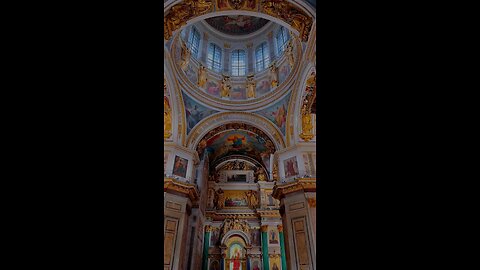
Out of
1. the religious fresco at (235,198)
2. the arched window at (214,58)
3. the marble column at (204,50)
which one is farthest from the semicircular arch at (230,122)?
the religious fresco at (235,198)

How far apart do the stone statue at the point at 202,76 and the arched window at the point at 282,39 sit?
389 cm

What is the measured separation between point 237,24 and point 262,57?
103 inches

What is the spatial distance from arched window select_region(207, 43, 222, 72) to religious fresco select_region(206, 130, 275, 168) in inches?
142

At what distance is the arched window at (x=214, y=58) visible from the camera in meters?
15.1

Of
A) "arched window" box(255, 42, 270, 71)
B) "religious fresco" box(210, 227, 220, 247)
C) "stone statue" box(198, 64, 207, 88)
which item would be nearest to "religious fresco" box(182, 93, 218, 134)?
"stone statue" box(198, 64, 207, 88)

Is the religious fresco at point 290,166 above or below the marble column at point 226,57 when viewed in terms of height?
below

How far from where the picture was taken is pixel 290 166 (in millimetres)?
11836

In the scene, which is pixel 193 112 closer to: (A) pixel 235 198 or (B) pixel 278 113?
(B) pixel 278 113

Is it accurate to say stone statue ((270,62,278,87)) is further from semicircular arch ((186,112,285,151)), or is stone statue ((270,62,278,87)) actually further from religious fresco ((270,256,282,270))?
religious fresco ((270,256,282,270))

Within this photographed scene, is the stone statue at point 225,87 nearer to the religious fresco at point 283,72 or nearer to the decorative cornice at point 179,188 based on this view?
the religious fresco at point 283,72
